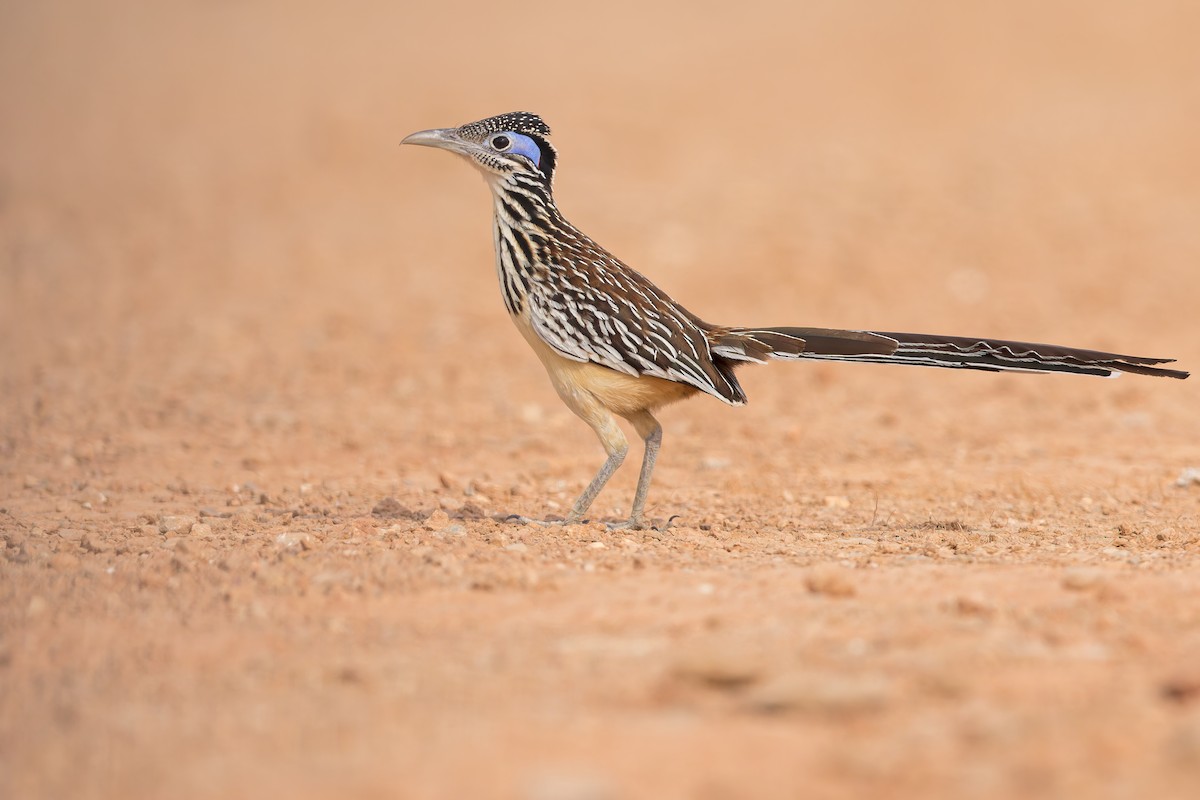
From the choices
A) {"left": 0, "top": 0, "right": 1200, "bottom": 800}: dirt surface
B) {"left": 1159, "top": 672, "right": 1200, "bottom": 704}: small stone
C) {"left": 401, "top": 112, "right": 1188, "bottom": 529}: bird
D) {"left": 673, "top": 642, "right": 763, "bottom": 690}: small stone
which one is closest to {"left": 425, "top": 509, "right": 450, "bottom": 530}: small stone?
{"left": 0, "top": 0, "right": 1200, "bottom": 800}: dirt surface

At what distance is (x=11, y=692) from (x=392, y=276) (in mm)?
11433

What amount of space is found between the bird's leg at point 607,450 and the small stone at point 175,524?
1904 mm

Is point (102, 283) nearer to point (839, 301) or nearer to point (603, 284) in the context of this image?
point (839, 301)

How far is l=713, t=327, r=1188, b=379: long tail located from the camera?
6105 mm

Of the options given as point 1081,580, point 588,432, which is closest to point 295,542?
point 1081,580

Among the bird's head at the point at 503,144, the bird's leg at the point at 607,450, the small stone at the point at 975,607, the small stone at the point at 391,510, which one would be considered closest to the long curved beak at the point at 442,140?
the bird's head at the point at 503,144

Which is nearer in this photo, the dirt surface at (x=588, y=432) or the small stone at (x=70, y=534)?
the dirt surface at (x=588, y=432)

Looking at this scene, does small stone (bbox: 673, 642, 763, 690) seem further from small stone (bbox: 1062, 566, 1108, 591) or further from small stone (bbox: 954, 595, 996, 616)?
small stone (bbox: 1062, 566, 1108, 591)

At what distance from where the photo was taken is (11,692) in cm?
409

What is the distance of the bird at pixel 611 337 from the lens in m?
6.38

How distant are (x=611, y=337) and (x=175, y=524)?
7.85 feet

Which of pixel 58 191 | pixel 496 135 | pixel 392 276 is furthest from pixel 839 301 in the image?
pixel 58 191

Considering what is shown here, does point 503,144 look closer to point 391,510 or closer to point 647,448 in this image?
point 647,448

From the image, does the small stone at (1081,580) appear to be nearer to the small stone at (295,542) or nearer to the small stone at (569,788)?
the small stone at (569,788)
